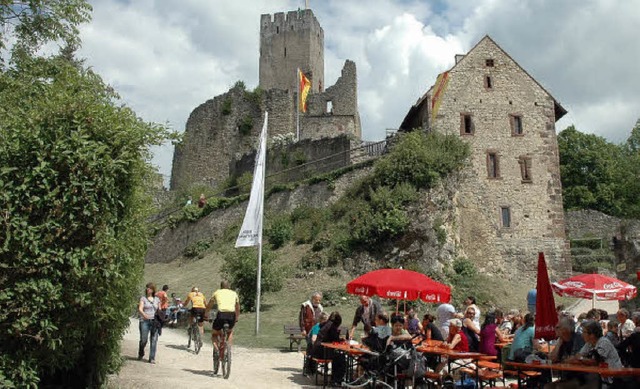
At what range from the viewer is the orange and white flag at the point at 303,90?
4269 cm

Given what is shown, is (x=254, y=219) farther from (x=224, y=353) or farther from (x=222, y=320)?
(x=224, y=353)

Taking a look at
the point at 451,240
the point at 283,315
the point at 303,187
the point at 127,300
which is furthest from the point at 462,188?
the point at 127,300

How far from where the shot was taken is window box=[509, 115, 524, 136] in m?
30.2

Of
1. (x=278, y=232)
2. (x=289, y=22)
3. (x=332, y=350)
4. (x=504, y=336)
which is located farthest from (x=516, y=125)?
(x=289, y=22)

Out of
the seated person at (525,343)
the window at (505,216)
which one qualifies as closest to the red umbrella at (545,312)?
the seated person at (525,343)

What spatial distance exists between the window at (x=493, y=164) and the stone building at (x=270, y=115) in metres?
11.6

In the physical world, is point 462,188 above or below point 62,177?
above

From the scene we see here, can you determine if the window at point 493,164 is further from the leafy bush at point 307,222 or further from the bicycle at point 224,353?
the bicycle at point 224,353

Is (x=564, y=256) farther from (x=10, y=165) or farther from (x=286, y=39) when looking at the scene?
(x=286, y=39)

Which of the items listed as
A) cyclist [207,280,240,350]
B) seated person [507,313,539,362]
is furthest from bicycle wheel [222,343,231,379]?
seated person [507,313,539,362]

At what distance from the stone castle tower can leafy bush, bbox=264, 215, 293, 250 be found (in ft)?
74.3

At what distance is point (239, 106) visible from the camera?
4369 centimetres

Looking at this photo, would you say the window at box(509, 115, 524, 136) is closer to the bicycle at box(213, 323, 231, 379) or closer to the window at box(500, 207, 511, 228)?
the window at box(500, 207, 511, 228)

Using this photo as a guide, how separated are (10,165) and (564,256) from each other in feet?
85.5
